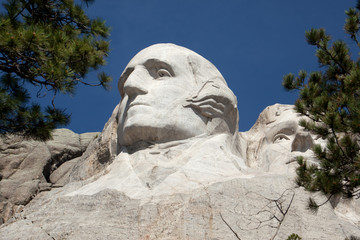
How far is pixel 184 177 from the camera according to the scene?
7277 mm

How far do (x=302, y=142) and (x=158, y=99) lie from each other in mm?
2268

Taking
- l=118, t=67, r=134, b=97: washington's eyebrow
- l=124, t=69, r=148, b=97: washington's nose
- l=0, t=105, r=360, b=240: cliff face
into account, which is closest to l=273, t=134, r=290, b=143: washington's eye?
l=0, t=105, r=360, b=240: cliff face

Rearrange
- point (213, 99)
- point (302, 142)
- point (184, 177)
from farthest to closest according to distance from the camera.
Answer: point (302, 142) < point (213, 99) < point (184, 177)

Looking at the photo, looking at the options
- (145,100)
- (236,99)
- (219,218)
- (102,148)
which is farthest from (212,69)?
(219,218)

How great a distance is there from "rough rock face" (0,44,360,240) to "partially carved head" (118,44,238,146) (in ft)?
0.05

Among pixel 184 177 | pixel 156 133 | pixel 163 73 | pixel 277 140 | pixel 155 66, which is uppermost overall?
pixel 155 66

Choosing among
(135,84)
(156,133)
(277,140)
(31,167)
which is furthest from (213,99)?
(31,167)

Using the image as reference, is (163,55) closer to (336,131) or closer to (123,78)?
(123,78)

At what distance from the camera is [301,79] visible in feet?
22.2

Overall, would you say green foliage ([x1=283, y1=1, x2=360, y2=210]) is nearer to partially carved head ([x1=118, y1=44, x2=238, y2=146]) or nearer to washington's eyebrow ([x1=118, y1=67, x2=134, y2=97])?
partially carved head ([x1=118, y1=44, x2=238, y2=146])

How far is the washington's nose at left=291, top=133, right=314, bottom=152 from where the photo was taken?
898cm

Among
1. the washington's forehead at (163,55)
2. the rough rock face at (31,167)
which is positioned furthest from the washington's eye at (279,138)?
the rough rock face at (31,167)

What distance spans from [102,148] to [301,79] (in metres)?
3.84

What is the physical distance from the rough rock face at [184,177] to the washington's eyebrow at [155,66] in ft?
0.05
